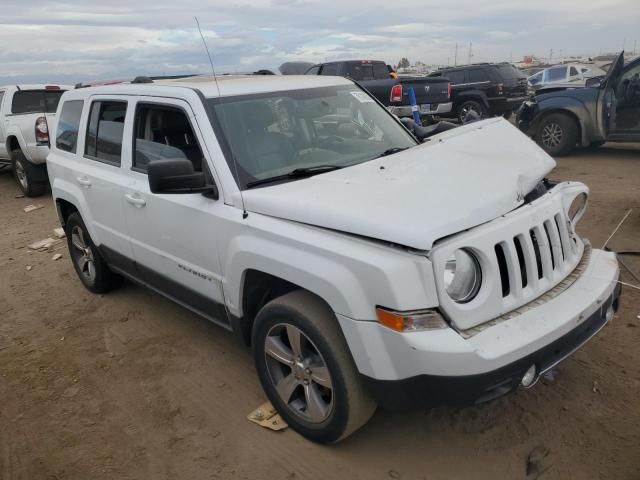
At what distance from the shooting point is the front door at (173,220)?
3.17 m

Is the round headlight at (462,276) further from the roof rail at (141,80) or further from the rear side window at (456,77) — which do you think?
the rear side window at (456,77)

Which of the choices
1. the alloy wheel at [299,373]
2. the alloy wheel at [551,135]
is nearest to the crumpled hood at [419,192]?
the alloy wheel at [299,373]

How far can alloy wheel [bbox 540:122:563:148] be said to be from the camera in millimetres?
10085

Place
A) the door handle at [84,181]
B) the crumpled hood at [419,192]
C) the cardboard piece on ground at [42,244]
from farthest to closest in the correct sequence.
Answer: the cardboard piece on ground at [42,244] → the door handle at [84,181] → the crumpled hood at [419,192]

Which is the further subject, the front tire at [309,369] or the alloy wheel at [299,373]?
the alloy wheel at [299,373]

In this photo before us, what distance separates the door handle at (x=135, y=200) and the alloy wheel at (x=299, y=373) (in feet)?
4.57

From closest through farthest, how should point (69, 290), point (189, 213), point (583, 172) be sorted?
point (189, 213) < point (69, 290) < point (583, 172)

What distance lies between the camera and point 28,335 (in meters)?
4.52

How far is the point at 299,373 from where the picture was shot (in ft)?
9.20

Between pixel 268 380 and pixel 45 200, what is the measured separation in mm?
8628

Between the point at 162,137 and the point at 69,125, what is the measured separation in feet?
5.68

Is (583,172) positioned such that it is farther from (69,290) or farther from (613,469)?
(69,290)

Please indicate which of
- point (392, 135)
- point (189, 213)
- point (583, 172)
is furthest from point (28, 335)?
point (583, 172)

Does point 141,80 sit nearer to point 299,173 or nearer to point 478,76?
point 299,173
